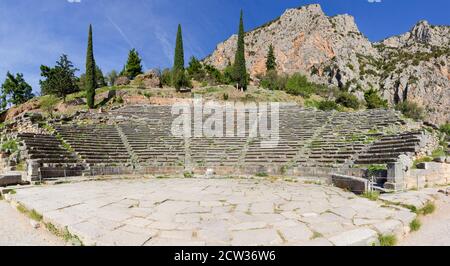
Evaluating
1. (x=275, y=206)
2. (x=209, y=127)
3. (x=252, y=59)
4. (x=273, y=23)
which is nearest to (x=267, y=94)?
(x=209, y=127)

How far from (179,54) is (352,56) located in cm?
4976

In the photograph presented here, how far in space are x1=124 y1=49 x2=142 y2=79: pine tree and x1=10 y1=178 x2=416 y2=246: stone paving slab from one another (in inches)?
1902

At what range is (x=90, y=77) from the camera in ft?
108

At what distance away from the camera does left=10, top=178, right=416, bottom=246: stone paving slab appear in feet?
12.6

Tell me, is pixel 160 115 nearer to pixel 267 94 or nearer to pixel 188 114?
pixel 188 114

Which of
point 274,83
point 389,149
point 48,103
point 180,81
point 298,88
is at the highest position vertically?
point 274,83

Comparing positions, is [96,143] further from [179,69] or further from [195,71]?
[195,71]

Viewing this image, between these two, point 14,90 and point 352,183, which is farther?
point 14,90

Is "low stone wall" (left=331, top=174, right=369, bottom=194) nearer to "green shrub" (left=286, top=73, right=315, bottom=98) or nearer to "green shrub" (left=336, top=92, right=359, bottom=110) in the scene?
"green shrub" (left=286, top=73, right=315, bottom=98)

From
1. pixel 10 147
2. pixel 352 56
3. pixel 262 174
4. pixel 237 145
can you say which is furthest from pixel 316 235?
pixel 352 56

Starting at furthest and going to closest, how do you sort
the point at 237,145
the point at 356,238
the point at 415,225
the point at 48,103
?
the point at 48,103
the point at 237,145
the point at 415,225
the point at 356,238

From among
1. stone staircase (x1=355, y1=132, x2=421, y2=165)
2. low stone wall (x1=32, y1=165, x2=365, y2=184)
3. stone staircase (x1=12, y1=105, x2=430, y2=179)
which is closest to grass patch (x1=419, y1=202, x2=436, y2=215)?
stone staircase (x1=355, y1=132, x2=421, y2=165)

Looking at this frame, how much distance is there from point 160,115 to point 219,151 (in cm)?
974

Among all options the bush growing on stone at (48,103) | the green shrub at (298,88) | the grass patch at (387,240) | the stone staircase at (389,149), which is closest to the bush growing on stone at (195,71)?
the green shrub at (298,88)
